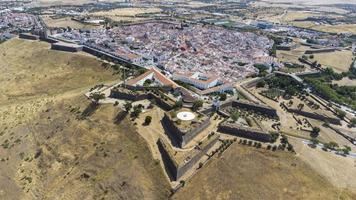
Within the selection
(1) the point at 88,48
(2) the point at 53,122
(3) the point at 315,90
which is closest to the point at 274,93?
(3) the point at 315,90

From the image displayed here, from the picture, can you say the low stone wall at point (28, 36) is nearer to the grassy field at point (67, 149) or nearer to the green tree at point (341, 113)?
the grassy field at point (67, 149)

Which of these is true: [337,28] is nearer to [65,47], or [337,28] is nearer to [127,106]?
[65,47]

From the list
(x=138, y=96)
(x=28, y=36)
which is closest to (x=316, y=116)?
(x=138, y=96)

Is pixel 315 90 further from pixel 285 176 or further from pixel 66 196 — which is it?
pixel 66 196

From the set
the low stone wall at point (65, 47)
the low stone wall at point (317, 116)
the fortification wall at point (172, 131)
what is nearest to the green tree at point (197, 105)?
the fortification wall at point (172, 131)

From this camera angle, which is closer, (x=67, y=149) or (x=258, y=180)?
(x=258, y=180)
